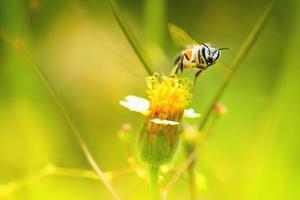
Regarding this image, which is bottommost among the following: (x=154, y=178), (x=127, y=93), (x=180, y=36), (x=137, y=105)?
(x=154, y=178)

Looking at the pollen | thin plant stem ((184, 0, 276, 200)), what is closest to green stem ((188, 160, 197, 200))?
thin plant stem ((184, 0, 276, 200))

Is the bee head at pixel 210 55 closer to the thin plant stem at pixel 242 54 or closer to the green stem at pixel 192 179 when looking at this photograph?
the thin plant stem at pixel 242 54

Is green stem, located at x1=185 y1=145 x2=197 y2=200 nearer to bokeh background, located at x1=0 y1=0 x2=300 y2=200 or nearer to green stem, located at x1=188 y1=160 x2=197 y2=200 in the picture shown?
green stem, located at x1=188 y1=160 x2=197 y2=200

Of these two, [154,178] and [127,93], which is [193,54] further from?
[127,93]

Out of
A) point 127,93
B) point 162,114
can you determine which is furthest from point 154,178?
point 127,93

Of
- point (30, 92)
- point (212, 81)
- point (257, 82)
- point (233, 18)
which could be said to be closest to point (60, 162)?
point (30, 92)

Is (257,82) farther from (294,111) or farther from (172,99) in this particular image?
(172,99)
